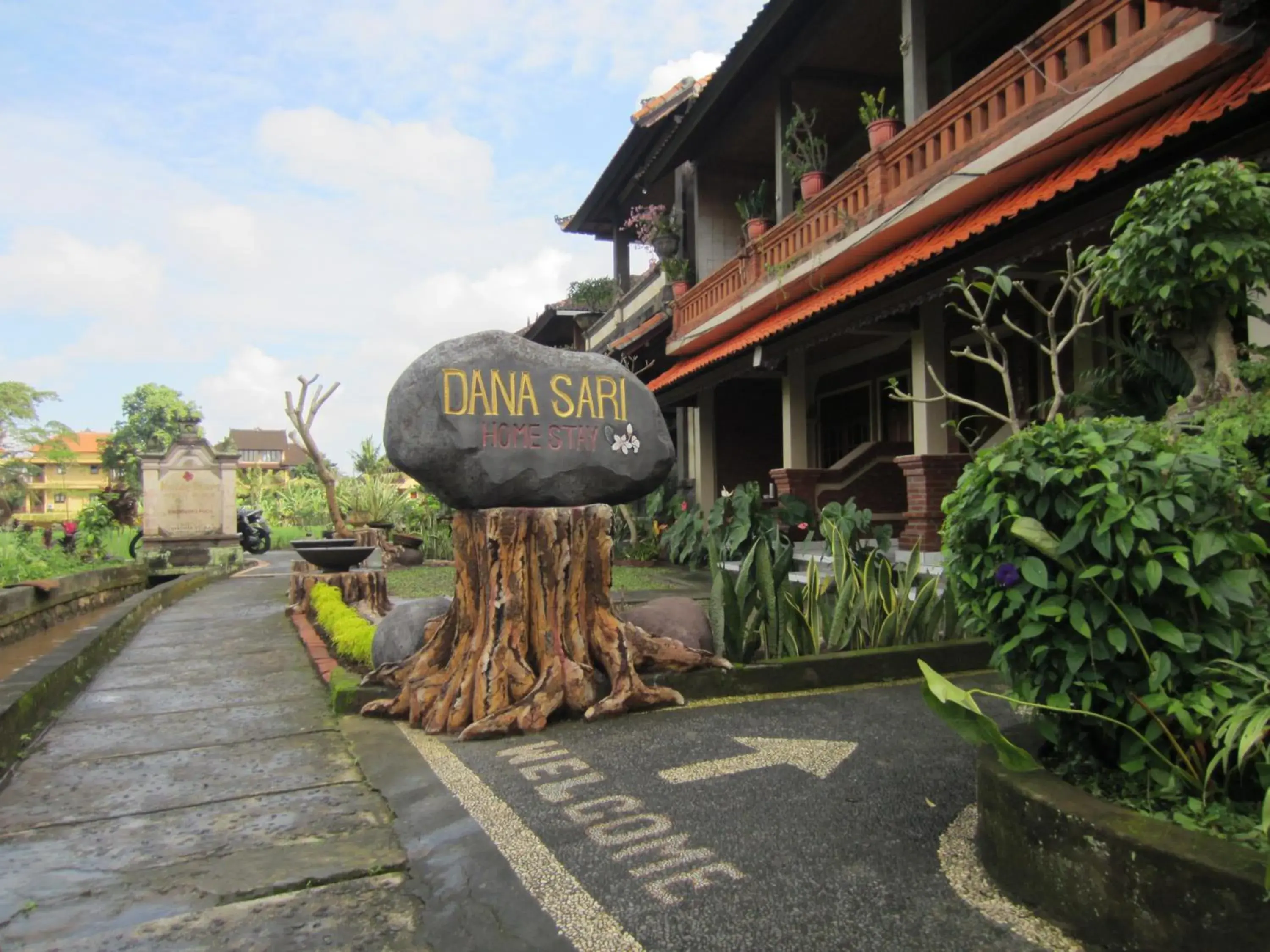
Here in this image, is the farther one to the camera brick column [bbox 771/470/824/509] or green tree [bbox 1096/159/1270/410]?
brick column [bbox 771/470/824/509]

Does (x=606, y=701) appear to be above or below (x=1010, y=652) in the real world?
below

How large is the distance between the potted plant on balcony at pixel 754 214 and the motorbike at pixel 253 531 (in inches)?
587

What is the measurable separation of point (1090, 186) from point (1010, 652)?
160 inches

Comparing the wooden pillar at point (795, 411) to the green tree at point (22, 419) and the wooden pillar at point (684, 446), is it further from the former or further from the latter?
the green tree at point (22, 419)

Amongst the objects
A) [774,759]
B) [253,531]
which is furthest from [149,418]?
[774,759]

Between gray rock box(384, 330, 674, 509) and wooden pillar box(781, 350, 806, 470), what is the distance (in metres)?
5.82

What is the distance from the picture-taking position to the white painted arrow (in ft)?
10.5

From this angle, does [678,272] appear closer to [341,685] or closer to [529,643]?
[529,643]

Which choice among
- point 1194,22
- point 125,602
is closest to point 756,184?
point 1194,22

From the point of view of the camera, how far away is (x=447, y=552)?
16.1m

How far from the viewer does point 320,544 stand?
953 cm

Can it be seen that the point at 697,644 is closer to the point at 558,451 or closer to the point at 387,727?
the point at 558,451

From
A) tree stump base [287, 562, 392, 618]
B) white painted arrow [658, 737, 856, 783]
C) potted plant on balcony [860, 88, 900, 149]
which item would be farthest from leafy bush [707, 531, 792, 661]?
potted plant on balcony [860, 88, 900, 149]

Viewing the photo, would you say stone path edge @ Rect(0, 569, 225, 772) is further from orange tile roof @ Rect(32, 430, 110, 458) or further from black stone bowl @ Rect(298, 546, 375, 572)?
orange tile roof @ Rect(32, 430, 110, 458)
